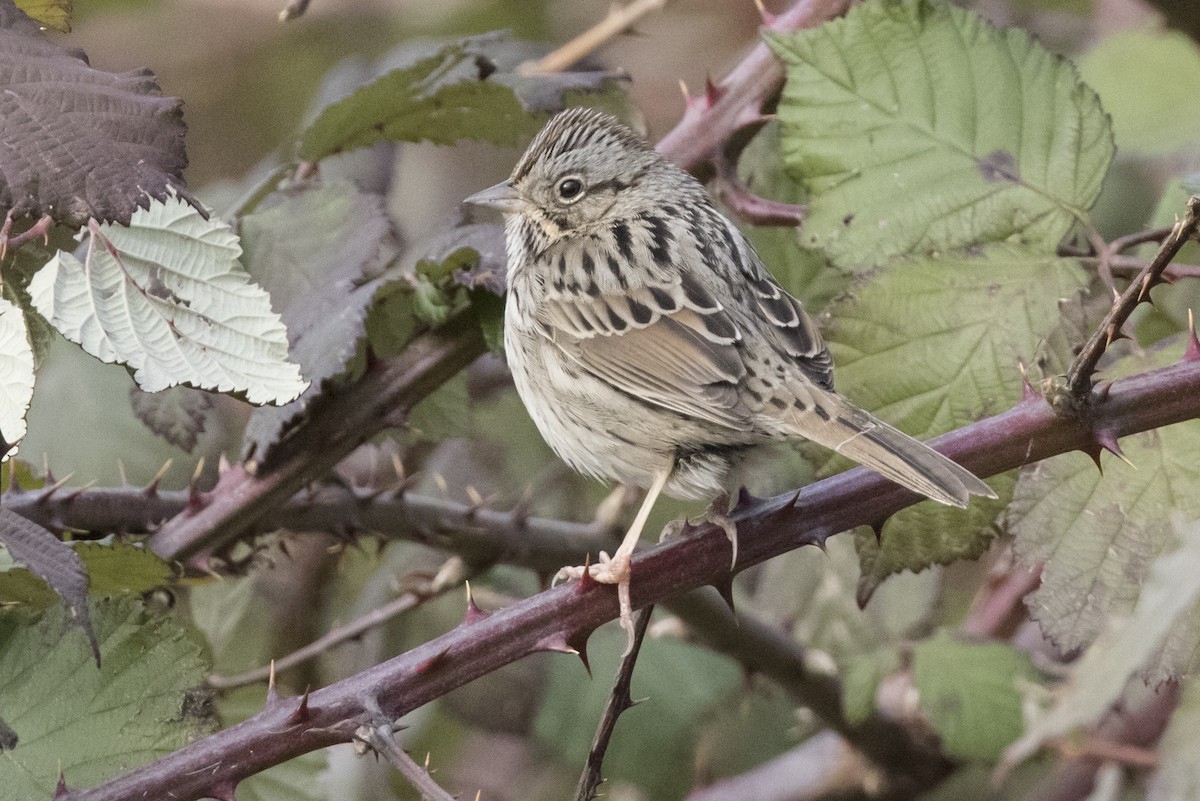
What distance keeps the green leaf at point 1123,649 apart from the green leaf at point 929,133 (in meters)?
1.39

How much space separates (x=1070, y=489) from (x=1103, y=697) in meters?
1.22

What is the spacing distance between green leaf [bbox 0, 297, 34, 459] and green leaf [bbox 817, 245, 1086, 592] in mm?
1372

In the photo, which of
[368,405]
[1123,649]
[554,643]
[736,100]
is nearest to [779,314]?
[736,100]

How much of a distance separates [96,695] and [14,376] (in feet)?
1.83

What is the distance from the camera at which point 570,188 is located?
10.4 ft

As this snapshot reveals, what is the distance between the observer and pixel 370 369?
2545 mm

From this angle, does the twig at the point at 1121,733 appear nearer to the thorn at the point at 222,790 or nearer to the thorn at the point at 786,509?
the thorn at the point at 786,509

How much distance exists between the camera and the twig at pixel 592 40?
305cm

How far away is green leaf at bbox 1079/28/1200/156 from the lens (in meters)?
3.90

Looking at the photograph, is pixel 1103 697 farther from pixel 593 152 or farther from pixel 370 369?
pixel 593 152

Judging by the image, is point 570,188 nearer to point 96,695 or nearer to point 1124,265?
point 1124,265

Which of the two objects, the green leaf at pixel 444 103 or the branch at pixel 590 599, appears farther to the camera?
the green leaf at pixel 444 103

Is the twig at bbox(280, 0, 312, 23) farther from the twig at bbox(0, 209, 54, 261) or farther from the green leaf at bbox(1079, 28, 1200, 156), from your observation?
the green leaf at bbox(1079, 28, 1200, 156)

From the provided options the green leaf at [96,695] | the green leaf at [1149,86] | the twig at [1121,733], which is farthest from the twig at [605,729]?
the green leaf at [1149,86]
